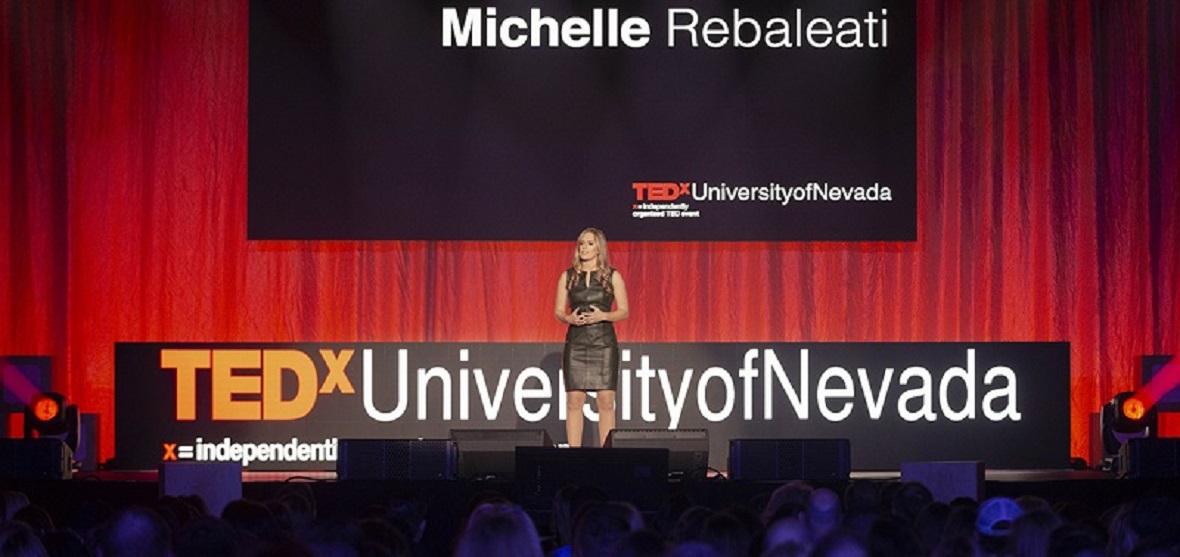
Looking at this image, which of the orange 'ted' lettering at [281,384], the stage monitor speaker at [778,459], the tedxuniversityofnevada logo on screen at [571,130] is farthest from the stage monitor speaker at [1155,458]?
the orange 'ted' lettering at [281,384]

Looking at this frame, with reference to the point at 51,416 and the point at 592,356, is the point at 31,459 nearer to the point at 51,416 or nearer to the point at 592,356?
the point at 51,416

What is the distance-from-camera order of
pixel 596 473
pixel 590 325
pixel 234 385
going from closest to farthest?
pixel 596 473 → pixel 590 325 → pixel 234 385

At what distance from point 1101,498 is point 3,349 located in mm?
7565

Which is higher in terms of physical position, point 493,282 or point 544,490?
point 493,282

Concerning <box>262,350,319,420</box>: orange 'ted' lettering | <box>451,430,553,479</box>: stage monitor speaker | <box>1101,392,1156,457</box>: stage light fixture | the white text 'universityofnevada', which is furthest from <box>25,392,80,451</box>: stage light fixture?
<box>1101,392,1156,457</box>: stage light fixture

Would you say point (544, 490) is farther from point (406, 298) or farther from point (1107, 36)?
point (1107, 36)

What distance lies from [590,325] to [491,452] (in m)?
1.21

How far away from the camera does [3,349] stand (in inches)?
487

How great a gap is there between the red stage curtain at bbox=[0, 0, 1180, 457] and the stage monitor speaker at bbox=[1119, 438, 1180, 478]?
10.8 feet

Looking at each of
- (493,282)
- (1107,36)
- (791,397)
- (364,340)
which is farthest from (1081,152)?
(364,340)

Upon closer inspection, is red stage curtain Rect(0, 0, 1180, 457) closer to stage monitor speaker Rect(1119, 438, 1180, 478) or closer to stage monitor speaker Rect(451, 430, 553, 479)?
stage monitor speaker Rect(451, 430, 553, 479)

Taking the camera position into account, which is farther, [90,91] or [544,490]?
[90,91]

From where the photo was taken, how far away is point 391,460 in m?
8.79

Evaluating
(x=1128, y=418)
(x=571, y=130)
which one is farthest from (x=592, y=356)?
(x=1128, y=418)
